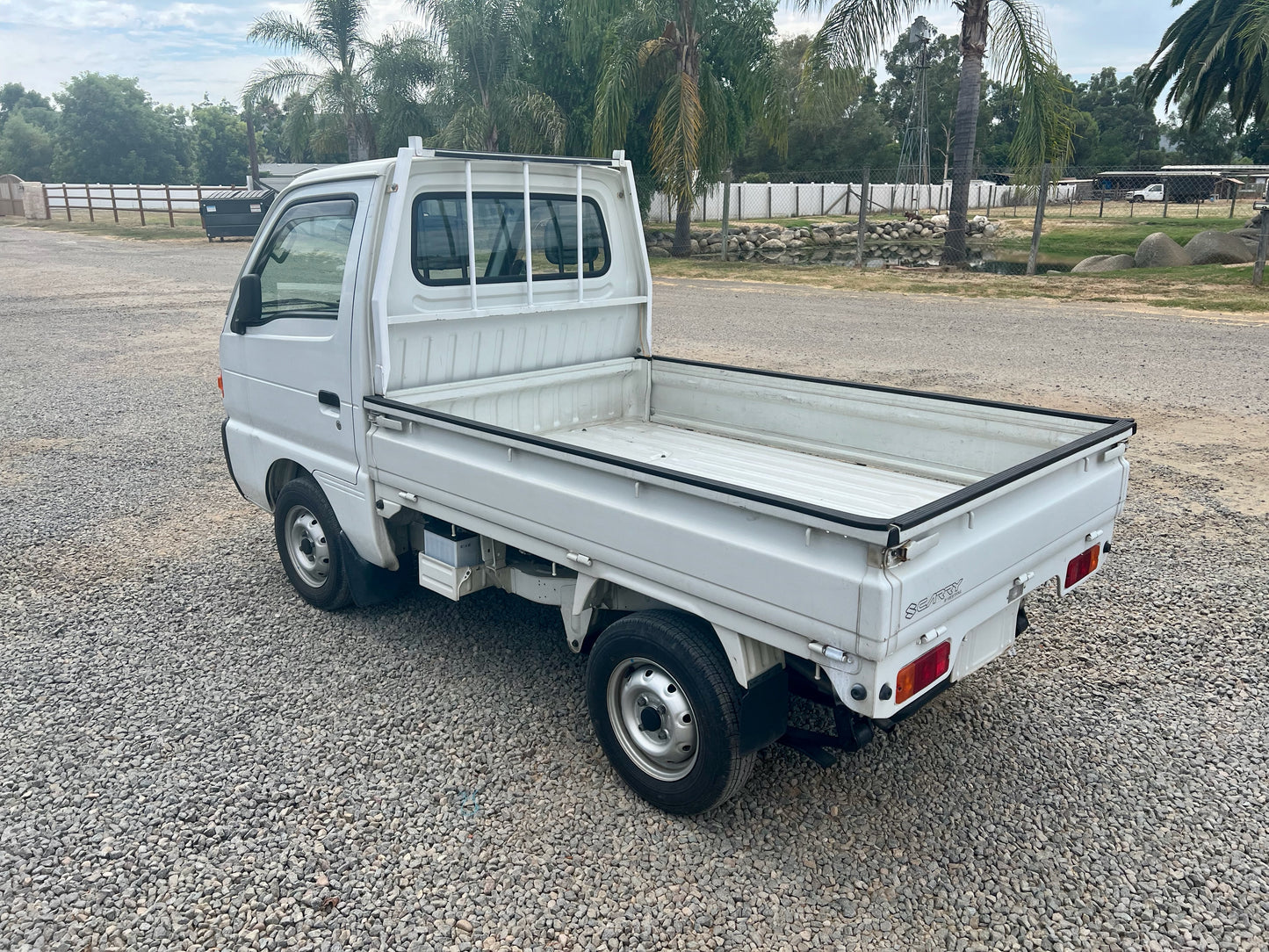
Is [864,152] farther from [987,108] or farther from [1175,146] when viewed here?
[1175,146]

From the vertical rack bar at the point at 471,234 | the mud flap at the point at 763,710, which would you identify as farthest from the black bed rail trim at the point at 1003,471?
the vertical rack bar at the point at 471,234

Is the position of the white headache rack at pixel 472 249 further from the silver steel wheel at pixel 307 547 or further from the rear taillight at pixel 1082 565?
the rear taillight at pixel 1082 565

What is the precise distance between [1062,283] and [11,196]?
54.1m

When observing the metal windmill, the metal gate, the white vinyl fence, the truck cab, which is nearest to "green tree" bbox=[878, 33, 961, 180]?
the metal windmill

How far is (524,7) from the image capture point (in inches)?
1129

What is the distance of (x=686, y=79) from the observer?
22266mm

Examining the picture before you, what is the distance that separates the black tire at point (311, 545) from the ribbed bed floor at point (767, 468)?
Result: 4.22 feet

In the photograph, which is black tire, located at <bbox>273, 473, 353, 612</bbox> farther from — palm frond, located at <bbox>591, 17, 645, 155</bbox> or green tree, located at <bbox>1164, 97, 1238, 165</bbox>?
green tree, located at <bbox>1164, 97, 1238, 165</bbox>

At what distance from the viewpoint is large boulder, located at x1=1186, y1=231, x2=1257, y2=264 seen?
20859 millimetres

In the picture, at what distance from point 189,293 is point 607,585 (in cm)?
1888

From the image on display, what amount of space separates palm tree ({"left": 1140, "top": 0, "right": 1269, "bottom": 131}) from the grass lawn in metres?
10.1

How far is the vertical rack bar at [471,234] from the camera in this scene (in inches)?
181

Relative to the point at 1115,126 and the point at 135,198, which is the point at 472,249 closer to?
the point at 135,198

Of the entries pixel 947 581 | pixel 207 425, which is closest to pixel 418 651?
pixel 947 581
